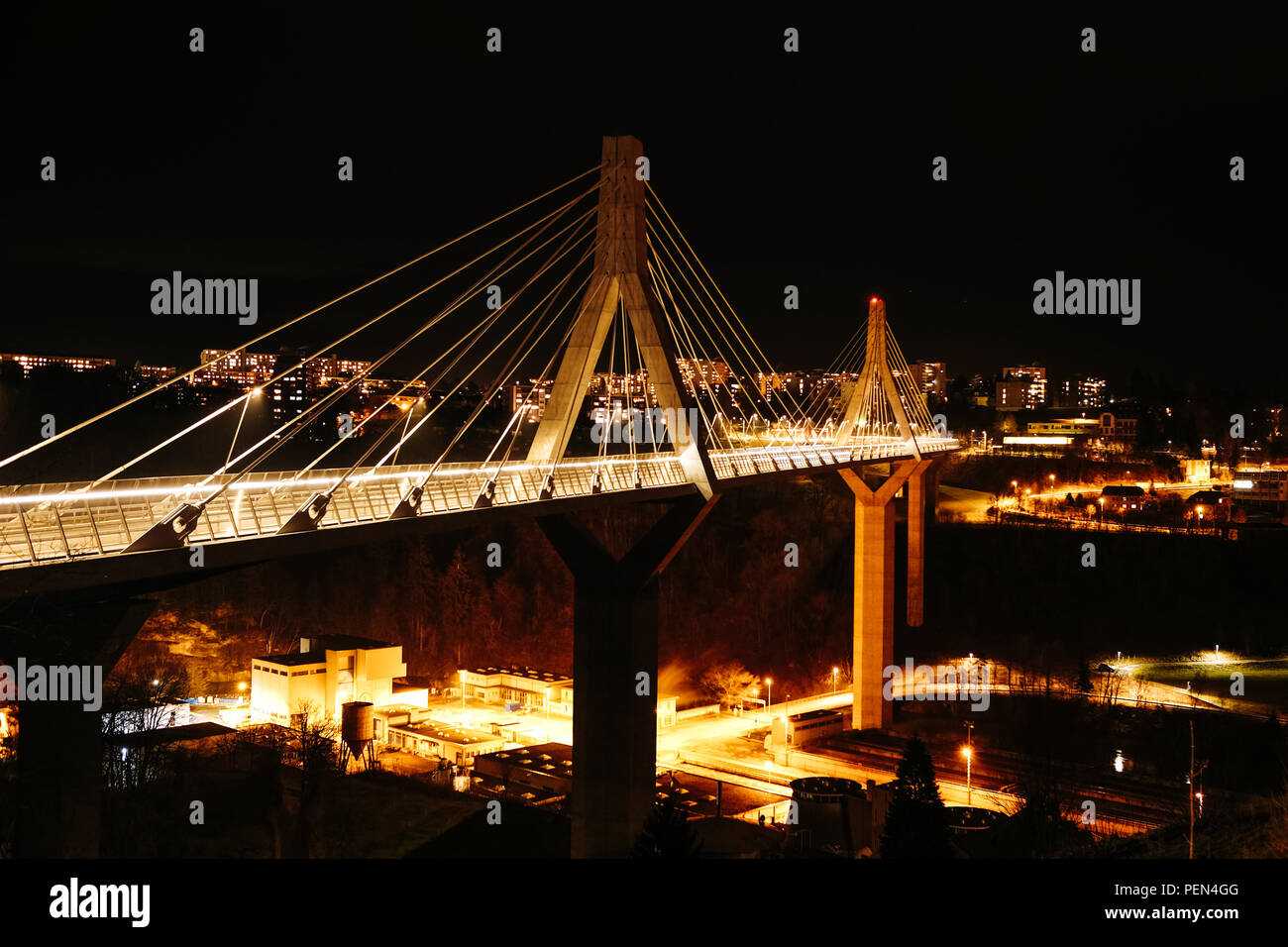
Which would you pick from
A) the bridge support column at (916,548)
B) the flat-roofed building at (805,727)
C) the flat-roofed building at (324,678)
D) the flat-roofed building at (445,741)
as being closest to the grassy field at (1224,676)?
the bridge support column at (916,548)

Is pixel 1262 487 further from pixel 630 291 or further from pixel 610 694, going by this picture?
pixel 610 694

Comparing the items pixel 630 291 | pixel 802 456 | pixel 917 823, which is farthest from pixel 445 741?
pixel 630 291

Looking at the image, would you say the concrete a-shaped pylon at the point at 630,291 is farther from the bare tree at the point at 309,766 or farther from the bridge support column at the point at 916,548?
the bridge support column at the point at 916,548

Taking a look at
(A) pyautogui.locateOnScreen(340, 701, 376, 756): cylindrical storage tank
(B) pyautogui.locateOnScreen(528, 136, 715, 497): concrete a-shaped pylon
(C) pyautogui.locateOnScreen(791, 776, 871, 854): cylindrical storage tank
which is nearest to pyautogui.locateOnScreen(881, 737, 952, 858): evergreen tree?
(C) pyautogui.locateOnScreen(791, 776, 871, 854): cylindrical storage tank

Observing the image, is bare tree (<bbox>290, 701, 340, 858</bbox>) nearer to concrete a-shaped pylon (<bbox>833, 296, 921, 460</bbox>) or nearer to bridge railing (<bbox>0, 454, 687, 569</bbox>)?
bridge railing (<bbox>0, 454, 687, 569</bbox>)
